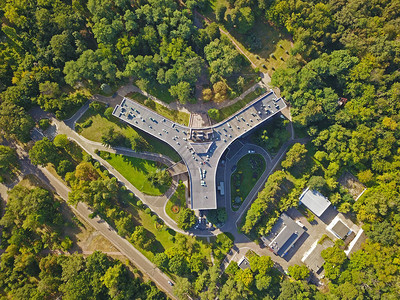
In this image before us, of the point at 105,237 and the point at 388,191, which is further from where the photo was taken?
the point at 105,237

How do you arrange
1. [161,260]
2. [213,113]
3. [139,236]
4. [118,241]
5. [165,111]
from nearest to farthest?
[161,260] → [139,236] → [213,113] → [118,241] → [165,111]

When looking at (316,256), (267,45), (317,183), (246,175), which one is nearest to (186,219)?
(246,175)

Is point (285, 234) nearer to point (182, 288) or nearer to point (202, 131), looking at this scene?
point (182, 288)

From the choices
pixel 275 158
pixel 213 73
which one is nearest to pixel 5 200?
pixel 213 73

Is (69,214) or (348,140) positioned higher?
(348,140)

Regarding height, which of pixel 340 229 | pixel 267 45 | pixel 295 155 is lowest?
pixel 340 229

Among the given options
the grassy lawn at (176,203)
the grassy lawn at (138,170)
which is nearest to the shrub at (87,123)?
the grassy lawn at (138,170)

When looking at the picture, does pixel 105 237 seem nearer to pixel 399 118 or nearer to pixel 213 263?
pixel 213 263
